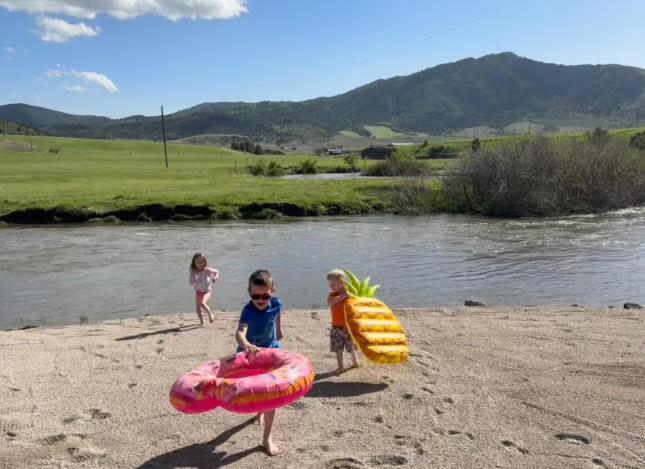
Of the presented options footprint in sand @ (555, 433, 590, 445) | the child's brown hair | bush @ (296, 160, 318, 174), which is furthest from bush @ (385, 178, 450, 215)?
bush @ (296, 160, 318, 174)

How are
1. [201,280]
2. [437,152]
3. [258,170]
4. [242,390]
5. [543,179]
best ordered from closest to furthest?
[242,390], [201,280], [543,179], [258,170], [437,152]

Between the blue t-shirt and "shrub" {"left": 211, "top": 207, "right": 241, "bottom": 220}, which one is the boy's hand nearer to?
the blue t-shirt

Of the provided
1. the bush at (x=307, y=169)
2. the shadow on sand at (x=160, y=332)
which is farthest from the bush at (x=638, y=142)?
the shadow on sand at (x=160, y=332)

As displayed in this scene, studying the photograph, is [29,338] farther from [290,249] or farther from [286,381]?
[290,249]

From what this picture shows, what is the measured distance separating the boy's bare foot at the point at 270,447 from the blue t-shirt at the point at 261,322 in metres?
1.18

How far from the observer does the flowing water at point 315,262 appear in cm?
1652

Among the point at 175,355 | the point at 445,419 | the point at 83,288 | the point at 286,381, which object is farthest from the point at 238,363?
the point at 83,288

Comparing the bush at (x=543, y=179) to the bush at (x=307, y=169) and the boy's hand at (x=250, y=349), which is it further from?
the bush at (x=307, y=169)

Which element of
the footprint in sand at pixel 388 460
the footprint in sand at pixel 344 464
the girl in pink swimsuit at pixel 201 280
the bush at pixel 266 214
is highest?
the girl in pink swimsuit at pixel 201 280

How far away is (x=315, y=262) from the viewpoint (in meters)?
22.7

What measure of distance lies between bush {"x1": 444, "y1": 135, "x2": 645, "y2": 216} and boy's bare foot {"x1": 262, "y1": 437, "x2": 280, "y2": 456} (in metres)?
34.8

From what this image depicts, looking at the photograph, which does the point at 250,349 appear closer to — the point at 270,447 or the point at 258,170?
the point at 270,447

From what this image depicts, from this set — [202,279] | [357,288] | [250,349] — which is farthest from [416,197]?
[250,349]

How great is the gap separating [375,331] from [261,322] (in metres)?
2.33
